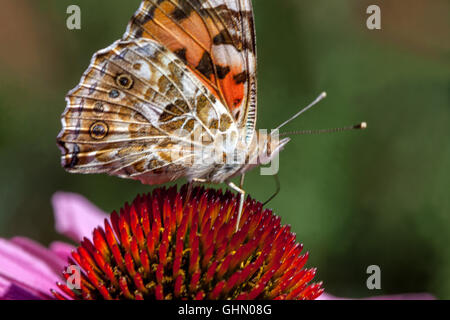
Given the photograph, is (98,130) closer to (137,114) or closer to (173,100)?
(137,114)

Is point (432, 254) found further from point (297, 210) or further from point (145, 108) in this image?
point (145, 108)

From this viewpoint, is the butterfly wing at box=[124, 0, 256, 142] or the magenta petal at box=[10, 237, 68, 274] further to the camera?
the magenta petal at box=[10, 237, 68, 274]

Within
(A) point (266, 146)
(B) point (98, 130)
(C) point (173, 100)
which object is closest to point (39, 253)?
(B) point (98, 130)

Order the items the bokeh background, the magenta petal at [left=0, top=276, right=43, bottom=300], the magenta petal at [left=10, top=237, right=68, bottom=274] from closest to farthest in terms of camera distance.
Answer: the magenta petal at [left=0, top=276, right=43, bottom=300], the magenta petal at [left=10, top=237, right=68, bottom=274], the bokeh background

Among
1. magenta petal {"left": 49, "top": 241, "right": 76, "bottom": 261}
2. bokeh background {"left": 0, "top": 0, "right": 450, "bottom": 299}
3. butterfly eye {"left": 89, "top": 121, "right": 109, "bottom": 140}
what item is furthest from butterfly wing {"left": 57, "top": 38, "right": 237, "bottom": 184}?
bokeh background {"left": 0, "top": 0, "right": 450, "bottom": 299}

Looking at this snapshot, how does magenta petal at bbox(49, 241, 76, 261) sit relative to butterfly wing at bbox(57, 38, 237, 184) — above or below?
below

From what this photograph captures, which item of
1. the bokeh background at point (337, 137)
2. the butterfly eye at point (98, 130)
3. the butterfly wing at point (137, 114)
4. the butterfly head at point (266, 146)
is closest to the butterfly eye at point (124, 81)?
the butterfly wing at point (137, 114)

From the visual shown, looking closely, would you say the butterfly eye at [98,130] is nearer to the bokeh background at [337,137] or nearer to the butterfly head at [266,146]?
the butterfly head at [266,146]

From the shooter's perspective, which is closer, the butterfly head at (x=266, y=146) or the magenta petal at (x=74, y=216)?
the butterfly head at (x=266, y=146)

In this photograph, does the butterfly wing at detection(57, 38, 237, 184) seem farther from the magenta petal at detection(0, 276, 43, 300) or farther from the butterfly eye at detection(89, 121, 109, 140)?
the magenta petal at detection(0, 276, 43, 300)
